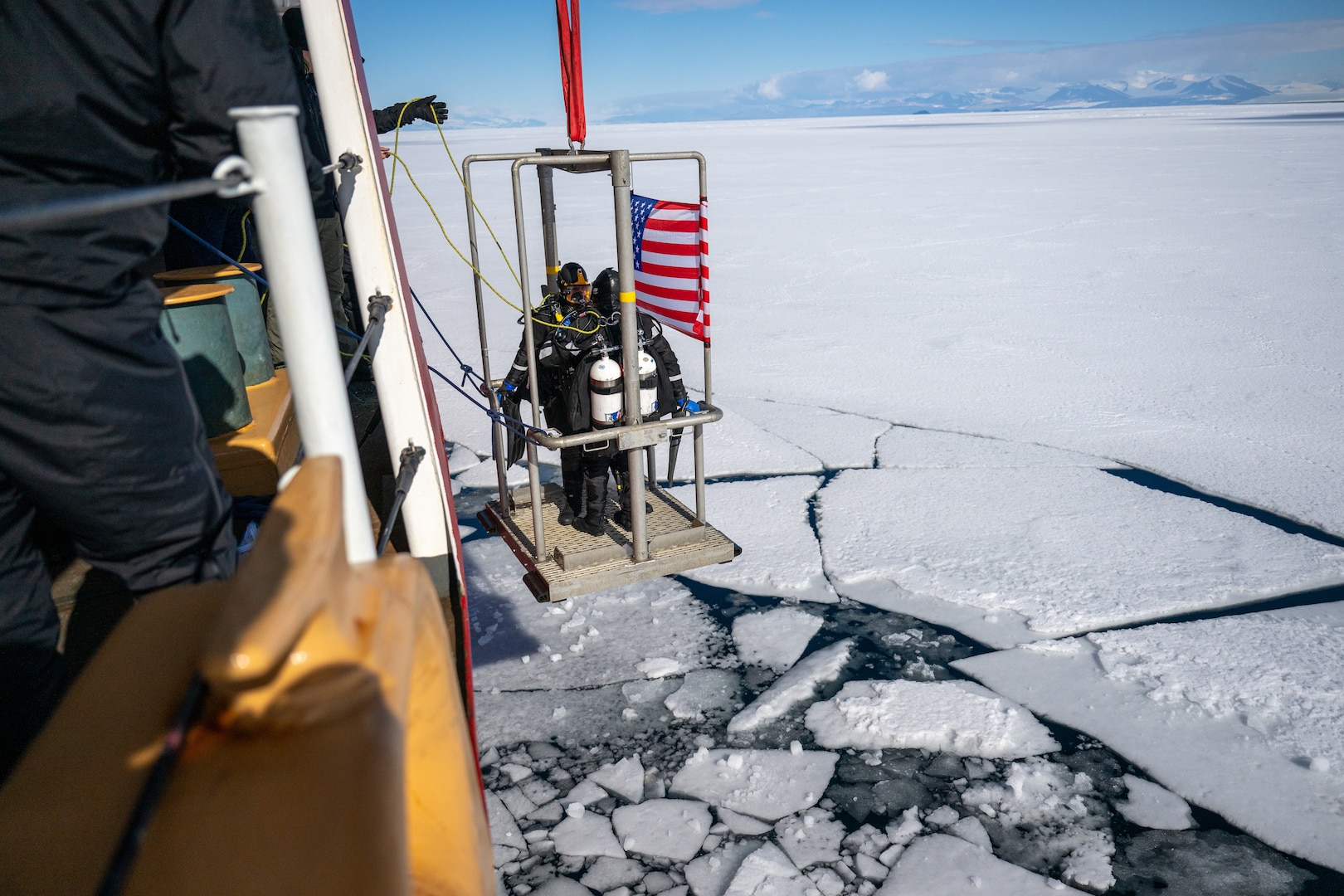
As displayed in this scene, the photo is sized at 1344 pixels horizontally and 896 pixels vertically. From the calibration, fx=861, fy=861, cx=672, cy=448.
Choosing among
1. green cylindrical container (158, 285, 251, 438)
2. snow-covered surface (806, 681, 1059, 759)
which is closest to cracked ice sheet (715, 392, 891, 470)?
snow-covered surface (806, 681, 1059, 759)

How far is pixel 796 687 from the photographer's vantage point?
3.12m

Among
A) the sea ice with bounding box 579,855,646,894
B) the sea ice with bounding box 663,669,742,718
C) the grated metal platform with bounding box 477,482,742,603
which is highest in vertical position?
the grated metal platform with bounding box 477,482,742,603

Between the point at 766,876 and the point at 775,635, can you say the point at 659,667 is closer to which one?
the point at 775,635

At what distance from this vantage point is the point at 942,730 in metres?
2.87

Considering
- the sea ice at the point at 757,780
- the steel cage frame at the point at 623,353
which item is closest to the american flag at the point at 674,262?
the steel cage frame at the point at 623,353

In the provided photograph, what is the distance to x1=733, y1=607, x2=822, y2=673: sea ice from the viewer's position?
10.9 feet

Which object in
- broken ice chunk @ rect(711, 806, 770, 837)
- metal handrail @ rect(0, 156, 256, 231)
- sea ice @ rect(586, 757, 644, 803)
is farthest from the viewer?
sea ice @ rect(586, 757, 644, 803)

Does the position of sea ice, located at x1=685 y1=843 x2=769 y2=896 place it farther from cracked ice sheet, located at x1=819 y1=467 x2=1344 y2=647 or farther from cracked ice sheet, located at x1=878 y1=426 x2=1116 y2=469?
cracked ice sheet, located at x1=878 y1=426 x2=1116 y2=469

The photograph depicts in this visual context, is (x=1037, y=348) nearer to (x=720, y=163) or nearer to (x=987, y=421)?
(x=987, y=421)

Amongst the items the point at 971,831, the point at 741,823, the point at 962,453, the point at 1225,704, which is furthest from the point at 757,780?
the point at 962,453

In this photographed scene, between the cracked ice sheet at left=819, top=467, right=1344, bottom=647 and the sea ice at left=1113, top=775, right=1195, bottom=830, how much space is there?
792mm

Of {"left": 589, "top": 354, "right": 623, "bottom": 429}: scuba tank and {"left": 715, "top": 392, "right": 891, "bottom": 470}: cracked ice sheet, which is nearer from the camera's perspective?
{"left": 589, "top": 354, "right": 623, "bottom": 429}: scuba tank

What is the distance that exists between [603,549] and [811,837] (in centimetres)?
138

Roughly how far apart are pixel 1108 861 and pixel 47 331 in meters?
2.75
